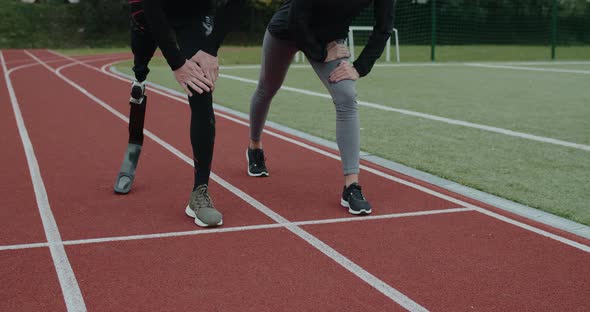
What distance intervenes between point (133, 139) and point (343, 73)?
163 cm

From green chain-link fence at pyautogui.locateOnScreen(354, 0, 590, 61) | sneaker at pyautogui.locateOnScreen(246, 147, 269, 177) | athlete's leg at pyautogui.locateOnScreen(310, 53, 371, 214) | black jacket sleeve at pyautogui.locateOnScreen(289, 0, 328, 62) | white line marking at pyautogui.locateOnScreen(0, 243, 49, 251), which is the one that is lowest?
green chain-link fence at pyautogui.locateOnScreen(354, 0, 590, 61)

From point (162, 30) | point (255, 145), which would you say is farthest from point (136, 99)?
point (162, 30)

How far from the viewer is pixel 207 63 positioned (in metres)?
3.86

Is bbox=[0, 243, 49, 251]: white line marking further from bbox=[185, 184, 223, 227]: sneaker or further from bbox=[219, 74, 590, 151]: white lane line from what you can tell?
bbox=[219, 74, 590, 151]: white lane line

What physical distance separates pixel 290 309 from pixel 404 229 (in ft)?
4.32

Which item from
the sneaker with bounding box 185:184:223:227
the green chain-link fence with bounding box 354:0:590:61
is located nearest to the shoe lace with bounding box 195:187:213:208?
the sneaker with bounding box 185:184:223:227

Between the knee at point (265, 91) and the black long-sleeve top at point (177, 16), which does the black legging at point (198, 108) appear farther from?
the knee at point (265, 91)

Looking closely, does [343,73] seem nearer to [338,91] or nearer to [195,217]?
[338,91]

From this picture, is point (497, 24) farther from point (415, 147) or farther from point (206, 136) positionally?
point (206, 136)

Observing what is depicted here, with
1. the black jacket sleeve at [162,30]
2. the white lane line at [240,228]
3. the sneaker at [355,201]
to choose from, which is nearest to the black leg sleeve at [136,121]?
the black jacket sleeve at [162,30]

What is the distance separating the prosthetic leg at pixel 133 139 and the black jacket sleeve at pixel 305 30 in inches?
45.6

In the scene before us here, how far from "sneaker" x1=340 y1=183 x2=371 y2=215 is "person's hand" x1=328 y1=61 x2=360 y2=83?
658mm

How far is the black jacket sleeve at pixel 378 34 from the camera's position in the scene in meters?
4.24

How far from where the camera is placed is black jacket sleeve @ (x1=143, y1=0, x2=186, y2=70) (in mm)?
3707
